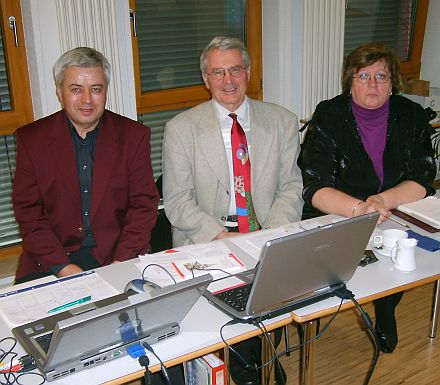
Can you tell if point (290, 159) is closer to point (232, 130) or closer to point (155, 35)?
point (232, 130)

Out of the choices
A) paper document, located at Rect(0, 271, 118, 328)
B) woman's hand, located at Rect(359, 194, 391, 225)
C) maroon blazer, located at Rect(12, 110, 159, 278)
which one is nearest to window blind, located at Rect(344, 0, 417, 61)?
woman's hand, located at Rect(359, 194, 391, 225)

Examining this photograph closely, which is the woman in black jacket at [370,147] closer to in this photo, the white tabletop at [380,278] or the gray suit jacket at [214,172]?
the gray suit jacket at [214,172]

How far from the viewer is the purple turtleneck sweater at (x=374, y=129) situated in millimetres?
2561

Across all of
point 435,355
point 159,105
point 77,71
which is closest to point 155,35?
point 159,105

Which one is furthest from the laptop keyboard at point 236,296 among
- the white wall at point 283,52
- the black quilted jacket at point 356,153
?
the white wall at point 283,52

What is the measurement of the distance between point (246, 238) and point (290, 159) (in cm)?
60

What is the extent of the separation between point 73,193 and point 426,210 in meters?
1.45

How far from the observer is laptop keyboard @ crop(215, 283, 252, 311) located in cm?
163

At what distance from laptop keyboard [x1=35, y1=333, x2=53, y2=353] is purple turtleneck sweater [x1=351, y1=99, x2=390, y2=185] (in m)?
1.66

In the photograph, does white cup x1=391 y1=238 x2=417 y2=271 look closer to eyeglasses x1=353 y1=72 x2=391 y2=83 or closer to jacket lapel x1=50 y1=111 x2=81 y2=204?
eyeglasses x1=353 y1=72 x2=391 y2=83

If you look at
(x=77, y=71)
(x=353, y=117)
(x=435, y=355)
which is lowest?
(x=435, y=355)

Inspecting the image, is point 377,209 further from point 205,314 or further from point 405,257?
point 205,314

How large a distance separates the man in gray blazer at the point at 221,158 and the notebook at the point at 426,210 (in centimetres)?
48

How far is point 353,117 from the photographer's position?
2570 mm
